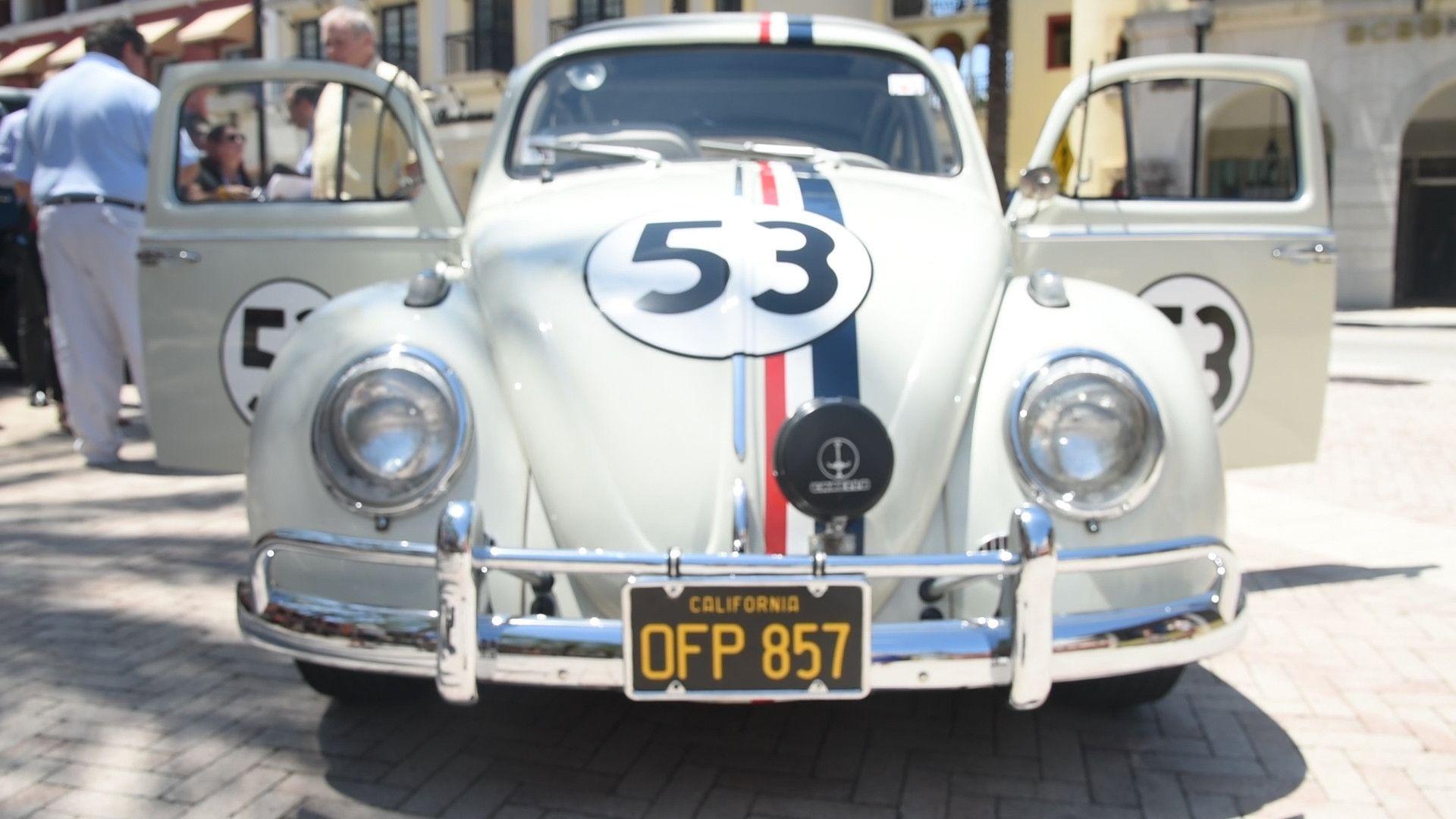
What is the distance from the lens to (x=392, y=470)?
8.02 feet

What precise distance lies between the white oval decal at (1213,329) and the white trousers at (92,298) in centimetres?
429

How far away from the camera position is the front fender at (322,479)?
2449mm

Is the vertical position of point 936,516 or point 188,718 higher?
point 936,516

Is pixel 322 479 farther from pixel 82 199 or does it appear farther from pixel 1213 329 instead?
pixel 82 199

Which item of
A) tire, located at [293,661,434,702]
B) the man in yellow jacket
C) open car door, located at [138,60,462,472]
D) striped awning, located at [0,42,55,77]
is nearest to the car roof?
open car door, located at [138,60,462,472]

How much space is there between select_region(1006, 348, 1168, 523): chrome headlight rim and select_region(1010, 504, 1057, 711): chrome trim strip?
255 mm

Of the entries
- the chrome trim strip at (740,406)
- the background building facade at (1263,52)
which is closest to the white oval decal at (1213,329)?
the chrome trim strip at (740,406)

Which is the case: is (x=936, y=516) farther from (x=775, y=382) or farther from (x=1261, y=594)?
(x=1261, y=594)

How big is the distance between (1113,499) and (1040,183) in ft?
4.51

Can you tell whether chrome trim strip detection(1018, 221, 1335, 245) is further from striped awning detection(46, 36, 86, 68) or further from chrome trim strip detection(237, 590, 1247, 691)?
striped awning detection(46, 36, 86, 68)

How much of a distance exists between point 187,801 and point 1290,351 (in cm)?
318

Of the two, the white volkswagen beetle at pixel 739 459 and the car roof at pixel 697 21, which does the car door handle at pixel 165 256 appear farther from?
the car roof at pixel 697 21

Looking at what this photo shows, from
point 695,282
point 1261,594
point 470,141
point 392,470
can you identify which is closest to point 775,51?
point 695,282

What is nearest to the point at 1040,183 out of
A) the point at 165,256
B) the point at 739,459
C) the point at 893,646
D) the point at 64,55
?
the point at 739,459
